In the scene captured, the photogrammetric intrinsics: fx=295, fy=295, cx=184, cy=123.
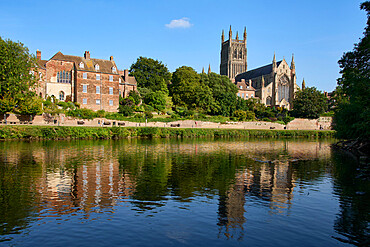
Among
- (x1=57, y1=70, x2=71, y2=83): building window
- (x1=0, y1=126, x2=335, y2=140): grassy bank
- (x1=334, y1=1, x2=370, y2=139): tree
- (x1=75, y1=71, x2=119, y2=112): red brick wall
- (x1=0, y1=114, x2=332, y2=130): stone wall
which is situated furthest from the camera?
(x1=57, y1=70, x2=71, y2=83): building window

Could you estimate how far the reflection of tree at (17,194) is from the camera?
10086mm

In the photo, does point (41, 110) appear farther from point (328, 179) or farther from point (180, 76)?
point (328, 179)

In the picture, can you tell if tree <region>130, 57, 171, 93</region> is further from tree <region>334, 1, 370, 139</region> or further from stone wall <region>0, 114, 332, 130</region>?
tree <region>334, 1, 370, 139</region>

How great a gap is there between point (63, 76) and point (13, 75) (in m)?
17.1

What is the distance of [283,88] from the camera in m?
114

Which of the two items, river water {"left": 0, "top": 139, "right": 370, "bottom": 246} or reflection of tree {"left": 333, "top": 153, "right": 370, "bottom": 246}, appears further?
reflection of tree {"left": 333, "top": 153, "right": 370, "bottom": 246}

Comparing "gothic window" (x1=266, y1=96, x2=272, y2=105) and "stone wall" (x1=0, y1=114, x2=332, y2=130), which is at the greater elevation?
"gothic window" (x1=266, y1=96, x2=272, y2=105)

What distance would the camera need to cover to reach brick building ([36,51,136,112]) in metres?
59.4

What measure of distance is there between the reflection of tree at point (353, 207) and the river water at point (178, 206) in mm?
34

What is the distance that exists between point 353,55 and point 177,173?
21.9 meters

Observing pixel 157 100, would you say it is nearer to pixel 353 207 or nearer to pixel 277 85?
pixel 353 207

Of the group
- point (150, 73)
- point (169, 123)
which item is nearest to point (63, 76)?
point (169, 123)

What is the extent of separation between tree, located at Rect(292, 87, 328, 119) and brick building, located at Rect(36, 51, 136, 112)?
5384 cm

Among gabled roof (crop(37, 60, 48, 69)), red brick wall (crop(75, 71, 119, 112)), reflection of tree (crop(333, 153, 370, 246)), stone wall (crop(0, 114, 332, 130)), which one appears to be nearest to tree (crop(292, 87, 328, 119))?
stone wall (crop(0, 114, 332, 130))
